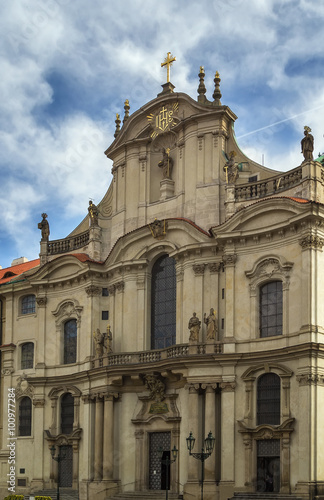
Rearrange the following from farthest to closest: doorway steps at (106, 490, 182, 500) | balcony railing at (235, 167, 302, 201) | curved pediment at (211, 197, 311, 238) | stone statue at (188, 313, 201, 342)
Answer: stone statue at (188, 313, 201, 342), doorway steps at (106, 490, 182, 500), balcony railing at (235, 167, 302, 201), curved pediment at (211, 197, 311, 238)

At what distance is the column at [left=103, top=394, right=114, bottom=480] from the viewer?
39875 mm

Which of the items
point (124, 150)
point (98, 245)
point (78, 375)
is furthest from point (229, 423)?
point (124, 150)

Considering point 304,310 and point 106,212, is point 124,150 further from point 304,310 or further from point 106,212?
point 304,310

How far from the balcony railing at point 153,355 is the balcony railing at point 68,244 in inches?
281

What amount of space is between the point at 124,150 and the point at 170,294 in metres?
8.69

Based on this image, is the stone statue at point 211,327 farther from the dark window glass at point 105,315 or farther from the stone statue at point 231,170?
the dark window glass at point 105,315

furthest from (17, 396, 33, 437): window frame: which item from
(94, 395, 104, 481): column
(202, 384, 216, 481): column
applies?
(202, 384, 216, 481): column

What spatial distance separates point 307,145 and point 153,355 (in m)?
12.1

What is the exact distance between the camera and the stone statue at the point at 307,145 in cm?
3609

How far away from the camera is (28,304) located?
4794 centimetres

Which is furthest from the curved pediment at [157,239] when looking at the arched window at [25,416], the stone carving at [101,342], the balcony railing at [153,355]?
the arched window at [25,416]

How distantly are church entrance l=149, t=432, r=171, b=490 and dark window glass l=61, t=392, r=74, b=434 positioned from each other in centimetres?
581

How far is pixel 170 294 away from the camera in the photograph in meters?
41.1

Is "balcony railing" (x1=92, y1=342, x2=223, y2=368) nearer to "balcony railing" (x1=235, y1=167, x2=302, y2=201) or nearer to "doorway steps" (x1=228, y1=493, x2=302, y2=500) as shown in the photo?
"doorway steps" (x1=228, y1=493, x2=302, y2=500)
